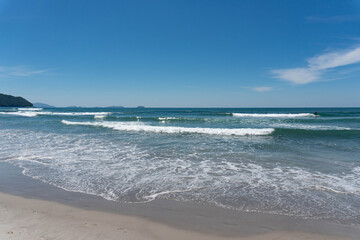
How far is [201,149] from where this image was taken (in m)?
10.3

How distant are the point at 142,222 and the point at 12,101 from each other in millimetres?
175417

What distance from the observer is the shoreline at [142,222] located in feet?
10.4

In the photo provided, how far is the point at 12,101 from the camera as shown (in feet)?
463

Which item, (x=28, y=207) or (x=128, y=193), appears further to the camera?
(x=128, y=193)

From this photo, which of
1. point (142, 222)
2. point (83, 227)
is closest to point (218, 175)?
point (142, 222)

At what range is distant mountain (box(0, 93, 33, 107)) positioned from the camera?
439 feet

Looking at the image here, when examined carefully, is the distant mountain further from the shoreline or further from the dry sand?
the dry sand

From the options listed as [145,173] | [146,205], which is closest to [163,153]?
[145,173]

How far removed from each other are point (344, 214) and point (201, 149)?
6718 mm

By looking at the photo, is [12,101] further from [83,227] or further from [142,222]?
[142,222]

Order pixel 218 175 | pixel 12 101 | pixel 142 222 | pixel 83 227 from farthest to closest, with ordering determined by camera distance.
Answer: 1. pixel 12 101
2. pixel 218 175
3. pixel 142 222
4. pixel 83 227

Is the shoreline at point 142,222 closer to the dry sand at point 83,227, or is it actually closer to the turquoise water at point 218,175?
the dry sand at point 83,227

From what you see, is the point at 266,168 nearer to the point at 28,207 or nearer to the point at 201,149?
the point at 201,149

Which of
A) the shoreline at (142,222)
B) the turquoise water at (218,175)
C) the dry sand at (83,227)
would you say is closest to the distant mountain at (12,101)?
the turquoise water at (218,175)
